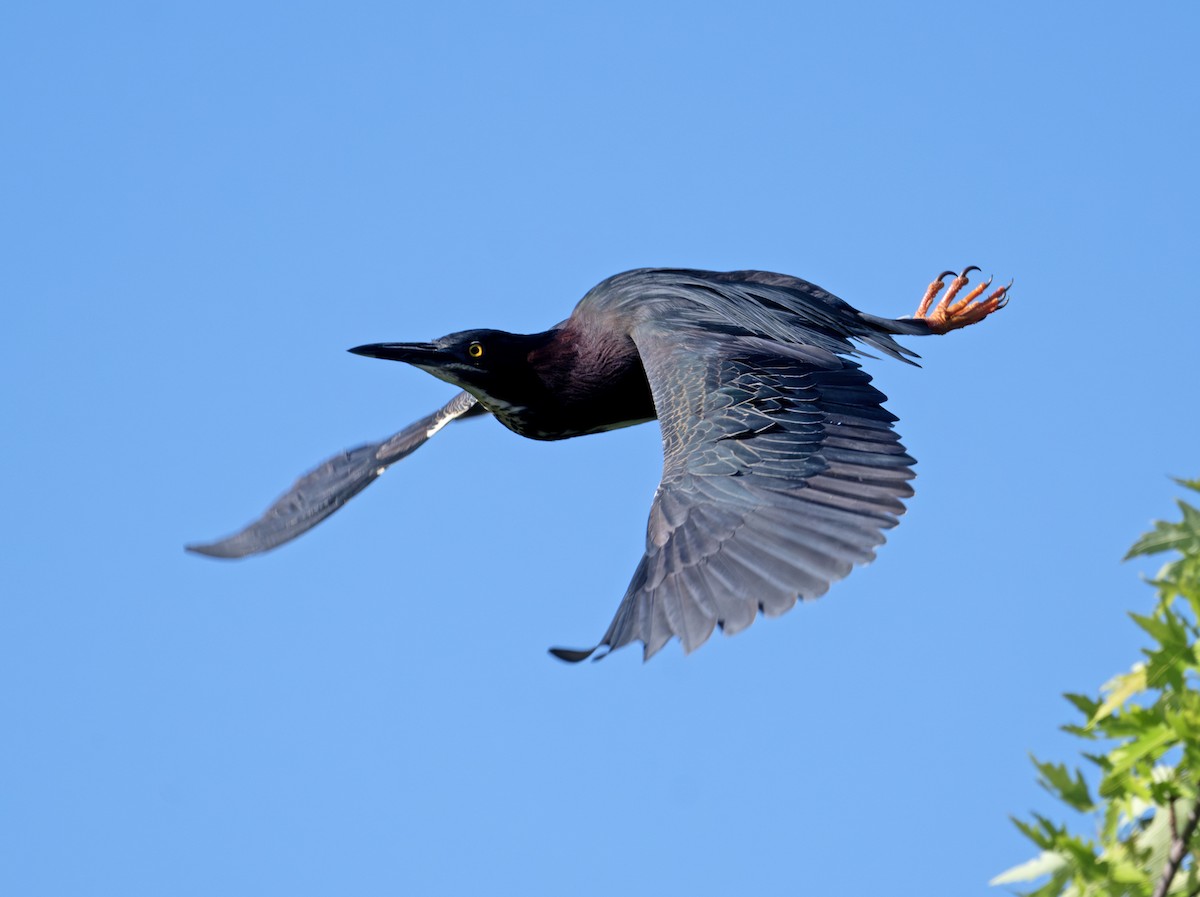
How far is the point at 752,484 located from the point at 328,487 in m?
4.19

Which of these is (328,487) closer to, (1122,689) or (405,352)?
(405,352)

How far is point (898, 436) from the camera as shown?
22.6 feet

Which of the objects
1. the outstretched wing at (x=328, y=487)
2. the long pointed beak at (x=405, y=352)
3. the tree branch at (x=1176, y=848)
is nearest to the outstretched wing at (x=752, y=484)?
the long pointed beak at (x=405, y=352)

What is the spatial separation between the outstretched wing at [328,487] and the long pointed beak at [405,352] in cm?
80

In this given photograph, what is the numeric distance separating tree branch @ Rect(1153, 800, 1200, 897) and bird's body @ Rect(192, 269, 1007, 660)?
118 inches

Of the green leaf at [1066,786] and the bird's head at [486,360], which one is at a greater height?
the bird's head at [486,360]

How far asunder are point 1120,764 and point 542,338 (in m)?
6.52

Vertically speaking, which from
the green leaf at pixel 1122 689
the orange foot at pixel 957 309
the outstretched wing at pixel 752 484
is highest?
the orange foot at pixel 957 309

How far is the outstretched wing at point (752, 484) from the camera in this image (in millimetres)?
5906

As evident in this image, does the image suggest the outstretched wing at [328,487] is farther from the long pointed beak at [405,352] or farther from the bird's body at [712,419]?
the long pointed beak at [405,352]

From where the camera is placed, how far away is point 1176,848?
2.46 m

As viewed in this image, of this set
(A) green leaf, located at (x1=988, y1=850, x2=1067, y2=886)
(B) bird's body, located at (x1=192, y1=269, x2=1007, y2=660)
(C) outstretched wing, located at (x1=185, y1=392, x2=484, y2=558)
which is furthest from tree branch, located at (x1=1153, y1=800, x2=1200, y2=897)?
(C) outstretched wing, located at (x1=185, y1=392, x2=484, y2=558)

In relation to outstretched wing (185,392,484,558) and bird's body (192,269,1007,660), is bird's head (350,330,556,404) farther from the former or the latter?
outstretched wing (185,392,484,558)

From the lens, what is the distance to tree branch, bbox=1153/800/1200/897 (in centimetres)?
240
